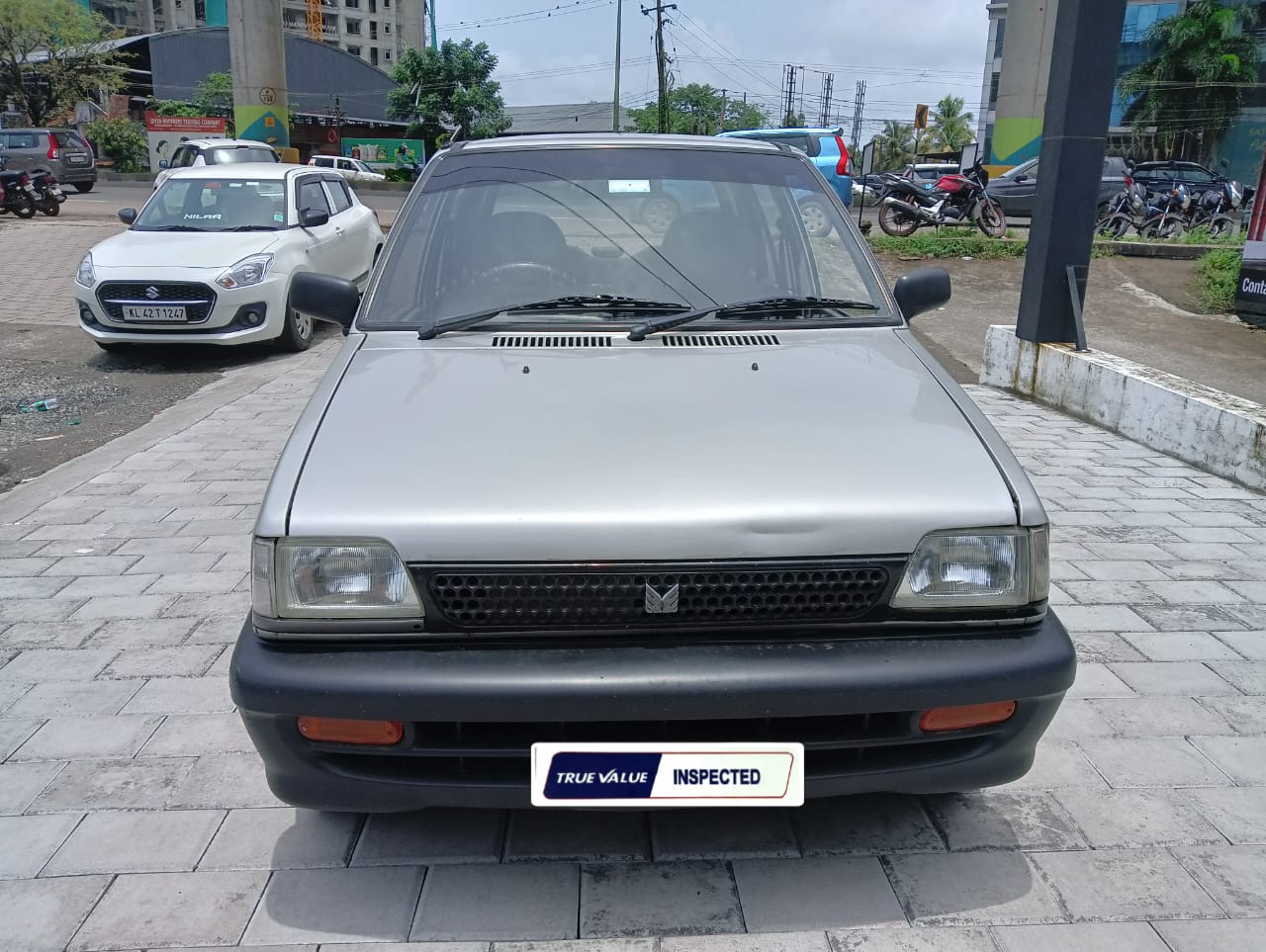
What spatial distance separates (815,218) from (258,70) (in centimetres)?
3356

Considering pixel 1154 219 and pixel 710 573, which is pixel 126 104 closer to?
pixel 1154 219

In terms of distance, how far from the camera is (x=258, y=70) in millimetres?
32562

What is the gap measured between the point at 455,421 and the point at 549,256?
→ 1.00 metres

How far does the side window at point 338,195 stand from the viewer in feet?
36.6

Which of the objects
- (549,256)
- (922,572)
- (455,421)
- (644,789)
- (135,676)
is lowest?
(135,676)

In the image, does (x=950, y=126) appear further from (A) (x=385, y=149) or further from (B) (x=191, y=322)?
(B) (x=191, y=322)

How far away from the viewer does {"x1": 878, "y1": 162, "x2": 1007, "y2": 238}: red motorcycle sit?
1658cm

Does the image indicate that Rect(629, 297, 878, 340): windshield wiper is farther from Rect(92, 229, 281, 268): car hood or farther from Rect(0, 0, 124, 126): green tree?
Rect(0, 0, 124, 126): green tree

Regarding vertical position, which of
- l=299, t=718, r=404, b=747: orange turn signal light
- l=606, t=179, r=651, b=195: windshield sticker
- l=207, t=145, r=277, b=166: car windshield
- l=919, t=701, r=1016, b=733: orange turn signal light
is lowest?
l=299, t=718, r=404, b=747: orange turn signal light

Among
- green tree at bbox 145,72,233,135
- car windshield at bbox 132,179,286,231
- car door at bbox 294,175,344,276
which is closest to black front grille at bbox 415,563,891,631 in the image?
car door at bbox 294,175,344,276

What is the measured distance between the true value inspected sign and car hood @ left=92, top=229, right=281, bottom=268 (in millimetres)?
7997

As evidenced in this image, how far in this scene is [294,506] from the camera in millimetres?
2303

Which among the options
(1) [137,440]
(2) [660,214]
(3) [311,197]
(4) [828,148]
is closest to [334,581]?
(2) [660,214]

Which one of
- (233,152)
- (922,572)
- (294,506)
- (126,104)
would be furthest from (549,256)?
(126,104)
